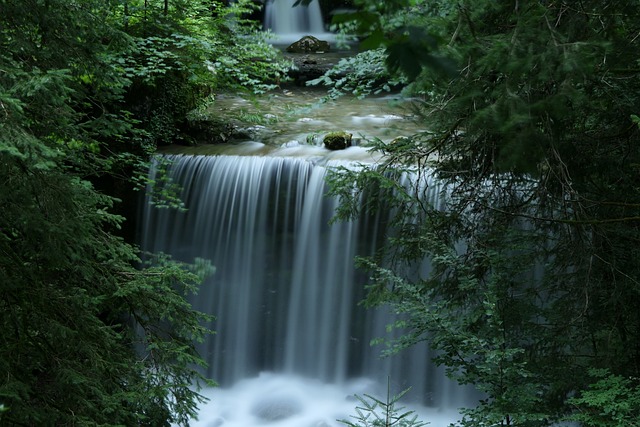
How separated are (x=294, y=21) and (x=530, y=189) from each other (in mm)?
15591

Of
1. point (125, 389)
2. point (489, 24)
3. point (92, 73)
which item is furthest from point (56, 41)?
point (489, 24)

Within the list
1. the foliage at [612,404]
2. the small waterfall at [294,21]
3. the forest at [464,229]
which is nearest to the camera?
the foliage at [612,404]

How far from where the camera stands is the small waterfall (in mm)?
19531

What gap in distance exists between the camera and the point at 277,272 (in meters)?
10.4

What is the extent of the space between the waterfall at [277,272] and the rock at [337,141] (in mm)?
604

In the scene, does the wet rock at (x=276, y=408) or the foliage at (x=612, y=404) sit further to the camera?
the wet rock at (x=276, y=408)

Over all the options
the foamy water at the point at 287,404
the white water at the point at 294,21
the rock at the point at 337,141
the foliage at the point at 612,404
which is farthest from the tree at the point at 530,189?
the white water at the point at 294,21

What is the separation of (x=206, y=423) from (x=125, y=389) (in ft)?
13.8

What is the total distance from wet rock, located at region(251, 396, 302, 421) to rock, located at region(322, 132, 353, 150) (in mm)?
3793

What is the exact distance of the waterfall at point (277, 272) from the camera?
9.91 m

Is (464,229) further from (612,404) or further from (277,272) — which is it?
(277,272)

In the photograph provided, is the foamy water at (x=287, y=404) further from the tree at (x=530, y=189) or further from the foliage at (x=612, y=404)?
the foliage at (x=612, y=404)

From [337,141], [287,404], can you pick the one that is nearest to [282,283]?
Result: [287,404]

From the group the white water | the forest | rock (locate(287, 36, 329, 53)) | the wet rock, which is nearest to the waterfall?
the wet rock
